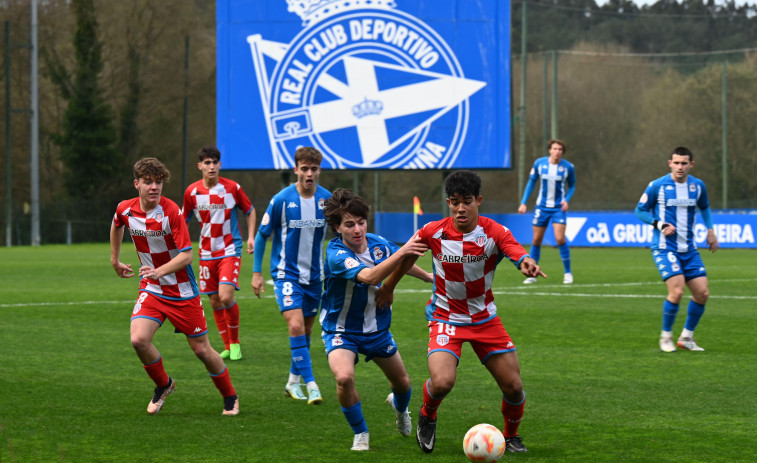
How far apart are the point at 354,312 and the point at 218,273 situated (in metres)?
4.15

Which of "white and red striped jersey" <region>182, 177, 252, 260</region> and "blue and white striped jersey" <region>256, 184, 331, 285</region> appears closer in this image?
"blue and white striped jersey" <region>256, 184, 331, 285</region>

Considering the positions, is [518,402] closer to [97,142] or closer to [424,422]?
[424,422]

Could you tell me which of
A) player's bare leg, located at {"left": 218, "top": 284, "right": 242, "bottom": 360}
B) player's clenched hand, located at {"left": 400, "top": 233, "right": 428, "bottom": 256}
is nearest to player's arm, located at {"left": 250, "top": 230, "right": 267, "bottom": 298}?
player's bare leg, located at {"left": 218, "top": 284, "right": 242, "bottom": 360}

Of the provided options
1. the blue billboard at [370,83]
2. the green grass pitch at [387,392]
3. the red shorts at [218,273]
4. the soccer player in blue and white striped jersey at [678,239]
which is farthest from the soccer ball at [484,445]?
the blue billboard at [370,83]

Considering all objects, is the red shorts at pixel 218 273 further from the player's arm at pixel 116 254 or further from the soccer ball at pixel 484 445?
the soccer ball at pixel 484 445

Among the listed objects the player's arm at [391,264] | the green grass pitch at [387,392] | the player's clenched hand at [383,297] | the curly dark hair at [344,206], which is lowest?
the green grass pitch at [387,392]

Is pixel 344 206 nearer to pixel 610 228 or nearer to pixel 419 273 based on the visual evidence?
pixel 419 273

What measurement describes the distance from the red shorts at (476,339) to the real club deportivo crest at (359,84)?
20350 mm

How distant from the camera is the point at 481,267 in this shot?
6203mm

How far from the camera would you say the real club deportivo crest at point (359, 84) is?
2631cm

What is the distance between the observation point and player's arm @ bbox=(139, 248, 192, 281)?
7066mm

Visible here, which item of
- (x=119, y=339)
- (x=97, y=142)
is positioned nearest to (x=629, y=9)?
(x=97, y=142)

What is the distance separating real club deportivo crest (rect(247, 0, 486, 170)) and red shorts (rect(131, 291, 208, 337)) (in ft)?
62.3

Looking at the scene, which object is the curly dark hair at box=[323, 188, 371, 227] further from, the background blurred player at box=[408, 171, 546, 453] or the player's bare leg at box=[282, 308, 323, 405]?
the player's bare leg at box=[282, 308, 323, 405]
